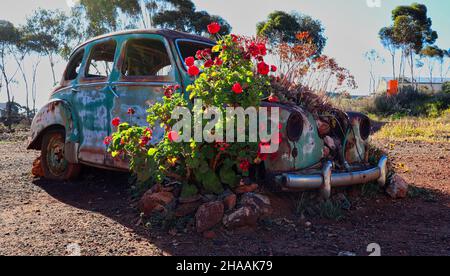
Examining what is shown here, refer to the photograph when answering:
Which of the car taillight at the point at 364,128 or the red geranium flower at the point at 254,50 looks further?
the car taillight at the point at 364,128

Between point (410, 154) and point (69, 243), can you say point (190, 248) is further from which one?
point (410, 154)

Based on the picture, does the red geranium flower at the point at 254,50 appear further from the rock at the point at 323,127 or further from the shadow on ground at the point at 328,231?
the shadow on ground at the point at 328,231

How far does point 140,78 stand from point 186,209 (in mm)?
1641

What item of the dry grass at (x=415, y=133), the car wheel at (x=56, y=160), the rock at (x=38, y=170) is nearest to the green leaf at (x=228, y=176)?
the car wheel at (x=56, y=160)

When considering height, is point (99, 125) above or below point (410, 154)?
above

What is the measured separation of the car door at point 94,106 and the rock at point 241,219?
199 centimetres

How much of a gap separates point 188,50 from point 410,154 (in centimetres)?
558

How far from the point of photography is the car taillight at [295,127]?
3.94 m

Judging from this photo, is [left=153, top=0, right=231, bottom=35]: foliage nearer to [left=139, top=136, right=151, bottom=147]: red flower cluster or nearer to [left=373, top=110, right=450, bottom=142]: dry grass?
[left=373, top=110, right=450, bottom=142]: dry grass

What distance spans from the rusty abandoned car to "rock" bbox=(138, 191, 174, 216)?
798 mm

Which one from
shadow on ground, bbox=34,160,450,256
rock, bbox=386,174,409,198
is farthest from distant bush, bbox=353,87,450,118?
shadow on ground, bbox=34,160,450,256

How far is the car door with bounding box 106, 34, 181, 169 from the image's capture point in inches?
179

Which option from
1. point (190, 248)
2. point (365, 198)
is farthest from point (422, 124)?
point (190, 248)

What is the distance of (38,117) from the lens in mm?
6051
